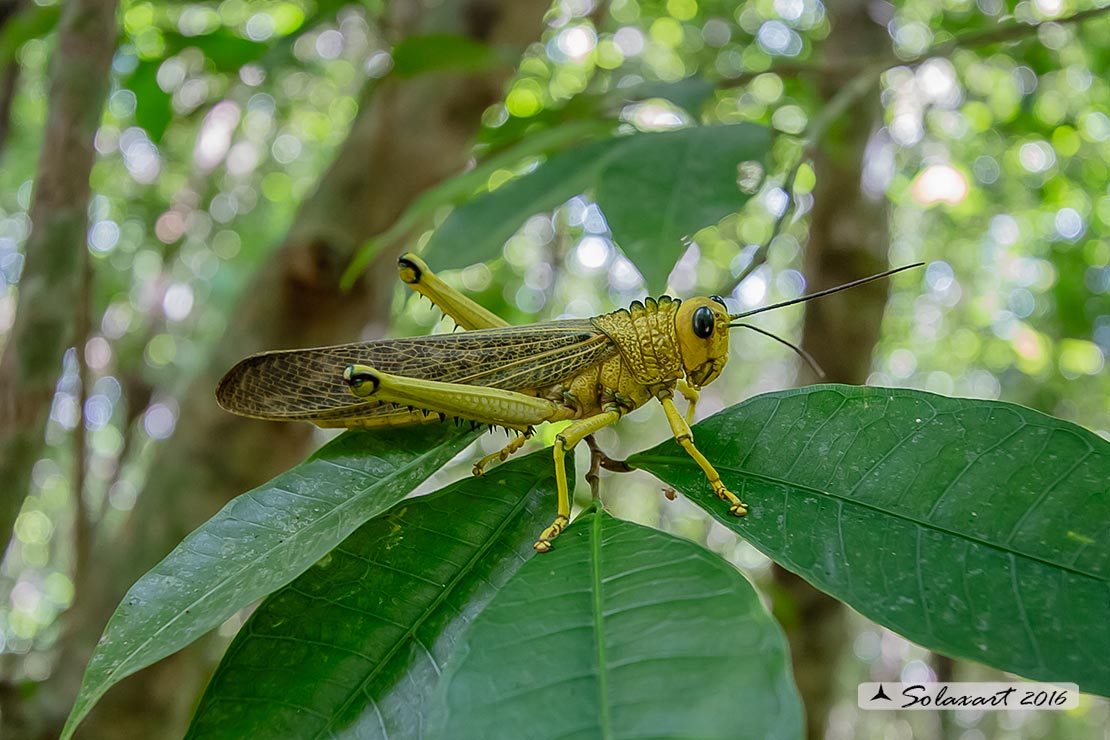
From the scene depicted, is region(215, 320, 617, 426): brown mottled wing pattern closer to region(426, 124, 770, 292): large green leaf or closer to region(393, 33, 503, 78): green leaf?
region(426, 124, 770, 292): large green leaf

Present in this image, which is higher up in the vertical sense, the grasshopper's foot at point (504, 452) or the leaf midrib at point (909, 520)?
the leaf midrib at point (909, 520)

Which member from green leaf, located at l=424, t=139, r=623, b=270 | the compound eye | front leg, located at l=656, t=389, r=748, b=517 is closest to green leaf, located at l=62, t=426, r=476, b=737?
front leg, located at l=656, t=389, r=748, b=517

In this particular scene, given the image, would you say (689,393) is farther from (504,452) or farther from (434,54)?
(434,54)

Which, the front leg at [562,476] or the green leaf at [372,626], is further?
the front leg at [562,476]

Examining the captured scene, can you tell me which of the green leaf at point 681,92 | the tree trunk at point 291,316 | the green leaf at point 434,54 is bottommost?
the tree trunk at point 291,316

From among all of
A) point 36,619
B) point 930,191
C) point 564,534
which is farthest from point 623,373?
point 36,619

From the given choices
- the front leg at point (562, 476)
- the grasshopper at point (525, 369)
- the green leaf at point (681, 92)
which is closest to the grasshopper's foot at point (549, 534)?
the front leg at point (562, 476)

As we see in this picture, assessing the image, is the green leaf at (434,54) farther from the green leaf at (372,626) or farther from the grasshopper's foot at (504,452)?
the green leaf at (372,626)

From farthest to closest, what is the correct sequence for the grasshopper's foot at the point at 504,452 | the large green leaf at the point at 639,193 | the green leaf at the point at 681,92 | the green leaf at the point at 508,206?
1. the green leaf at the point at 681,92
2. the green leaf at the point at 508,206
3. the large green leaf at the point at 639,193
4. the grasshopper's foot at the point at 504,452
